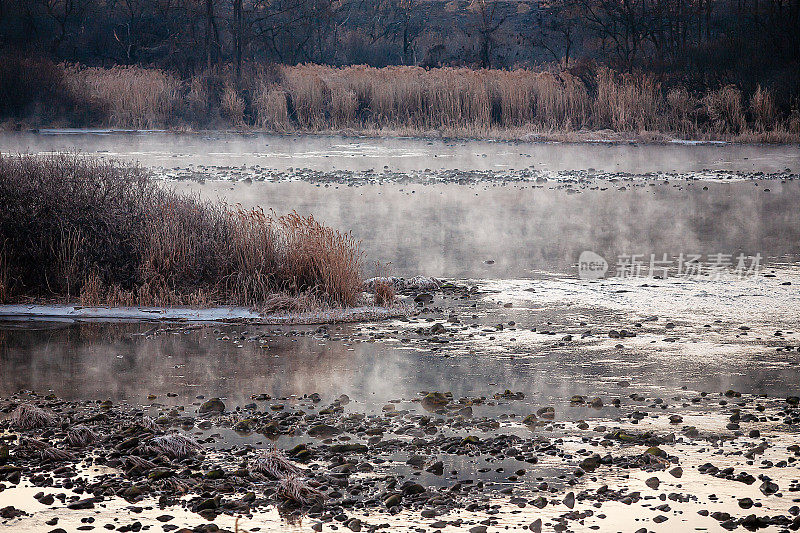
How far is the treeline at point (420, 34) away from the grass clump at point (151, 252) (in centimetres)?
2610

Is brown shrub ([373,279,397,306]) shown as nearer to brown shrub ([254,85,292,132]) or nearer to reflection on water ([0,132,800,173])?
reflection on water ([0,132,800,173])

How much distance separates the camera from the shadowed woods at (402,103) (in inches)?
1334

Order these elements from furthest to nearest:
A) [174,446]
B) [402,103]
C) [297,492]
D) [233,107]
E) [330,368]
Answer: [233,107]
[402,103]
[330,368]
[174,446]
[297,492]

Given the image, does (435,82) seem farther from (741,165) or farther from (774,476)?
(774,476)

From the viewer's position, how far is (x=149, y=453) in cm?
691

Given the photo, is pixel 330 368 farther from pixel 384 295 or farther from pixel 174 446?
pixel 174 446

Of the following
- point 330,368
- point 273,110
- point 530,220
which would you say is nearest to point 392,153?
point 273,110

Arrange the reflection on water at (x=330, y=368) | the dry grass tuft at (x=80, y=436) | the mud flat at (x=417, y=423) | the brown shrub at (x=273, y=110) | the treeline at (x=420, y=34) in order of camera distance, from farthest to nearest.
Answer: the treeline at (x=420, y=34) < the brown shrub at (x=273, y=110) < the reflection on water at (x=330, y=368) < the dry grass tuft at (x=80, y=436) < the mud flat at (x=417, y=423)

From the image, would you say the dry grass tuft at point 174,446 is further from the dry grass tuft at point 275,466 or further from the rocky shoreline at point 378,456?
the dry grass tuft at point 275,466

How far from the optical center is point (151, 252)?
39.5 ft

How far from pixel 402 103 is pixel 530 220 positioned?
59.8ft

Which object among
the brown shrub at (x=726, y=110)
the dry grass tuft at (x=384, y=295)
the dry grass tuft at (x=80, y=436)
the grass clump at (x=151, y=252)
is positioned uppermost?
the brown shrub at (x=726, y=110)

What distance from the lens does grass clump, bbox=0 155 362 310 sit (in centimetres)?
1175

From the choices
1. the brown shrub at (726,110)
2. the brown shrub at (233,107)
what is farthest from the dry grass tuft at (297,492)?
the brown shrub at (233,107)
